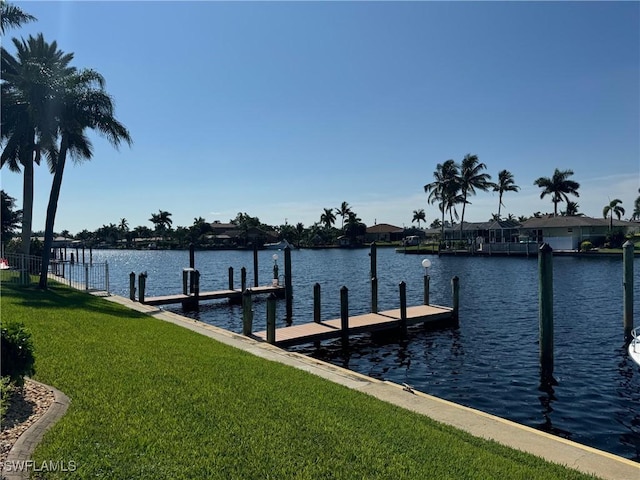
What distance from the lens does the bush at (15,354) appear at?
6059 millimetres

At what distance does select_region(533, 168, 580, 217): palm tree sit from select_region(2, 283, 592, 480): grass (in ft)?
306

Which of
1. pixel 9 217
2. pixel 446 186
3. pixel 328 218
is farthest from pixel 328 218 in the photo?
pixel 9 217

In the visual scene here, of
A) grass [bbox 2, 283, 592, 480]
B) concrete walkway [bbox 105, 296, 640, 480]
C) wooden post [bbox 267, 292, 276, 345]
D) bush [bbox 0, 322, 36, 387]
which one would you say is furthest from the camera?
wooden post [bbox 267, 292, 276, 345]

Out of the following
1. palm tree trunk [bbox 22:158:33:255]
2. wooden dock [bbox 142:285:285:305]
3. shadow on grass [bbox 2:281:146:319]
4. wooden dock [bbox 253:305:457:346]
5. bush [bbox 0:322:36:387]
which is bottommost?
wooden dock [bbox 253:305:457:346]

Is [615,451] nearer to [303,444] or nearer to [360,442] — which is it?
[360,442]

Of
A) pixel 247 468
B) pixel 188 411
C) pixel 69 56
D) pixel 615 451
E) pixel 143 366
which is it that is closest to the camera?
pixel 247 468

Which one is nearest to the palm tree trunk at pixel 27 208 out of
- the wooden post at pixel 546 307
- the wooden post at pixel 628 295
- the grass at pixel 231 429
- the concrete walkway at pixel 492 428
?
the grass at pixel 231 429

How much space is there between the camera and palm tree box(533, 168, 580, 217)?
89375mm

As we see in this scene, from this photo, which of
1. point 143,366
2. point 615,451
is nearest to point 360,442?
point 143,366

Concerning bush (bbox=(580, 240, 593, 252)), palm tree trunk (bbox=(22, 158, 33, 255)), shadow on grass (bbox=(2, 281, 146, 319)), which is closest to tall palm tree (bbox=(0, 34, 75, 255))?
palm tree trunk (bbox=(22, 158, 33, 255))

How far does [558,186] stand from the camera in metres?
89.9

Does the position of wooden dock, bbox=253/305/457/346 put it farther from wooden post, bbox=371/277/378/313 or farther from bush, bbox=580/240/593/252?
bush, bbox=580/240/593/252

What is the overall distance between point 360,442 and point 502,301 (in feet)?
79.2

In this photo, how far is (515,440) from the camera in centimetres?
706
